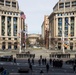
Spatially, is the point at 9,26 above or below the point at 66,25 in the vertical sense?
below

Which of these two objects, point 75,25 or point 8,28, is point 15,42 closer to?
point 8,28

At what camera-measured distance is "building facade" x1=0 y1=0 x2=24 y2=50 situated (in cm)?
16512

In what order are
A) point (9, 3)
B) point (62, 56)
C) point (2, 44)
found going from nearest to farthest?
point (62, 56)
point (2, 44)
point (9, 3)

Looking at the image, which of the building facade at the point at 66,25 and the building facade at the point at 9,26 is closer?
the building facade at the point at 66,25

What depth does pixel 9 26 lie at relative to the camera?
16938 centimetres

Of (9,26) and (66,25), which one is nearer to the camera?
(66,25)

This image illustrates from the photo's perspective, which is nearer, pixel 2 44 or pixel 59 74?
pixel 59 74

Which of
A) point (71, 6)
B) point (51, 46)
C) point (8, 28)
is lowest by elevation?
point (51, 46)

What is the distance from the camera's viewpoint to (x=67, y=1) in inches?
6801

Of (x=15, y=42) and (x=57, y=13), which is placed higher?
(x=57, y=13)

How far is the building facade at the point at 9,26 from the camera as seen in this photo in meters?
165

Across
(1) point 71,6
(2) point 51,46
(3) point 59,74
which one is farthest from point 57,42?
(3) point 59,74

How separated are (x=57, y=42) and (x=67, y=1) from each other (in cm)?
2576

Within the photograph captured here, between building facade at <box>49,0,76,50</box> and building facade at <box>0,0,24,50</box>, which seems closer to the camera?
building facade at <box>49,0,76,50</box>
